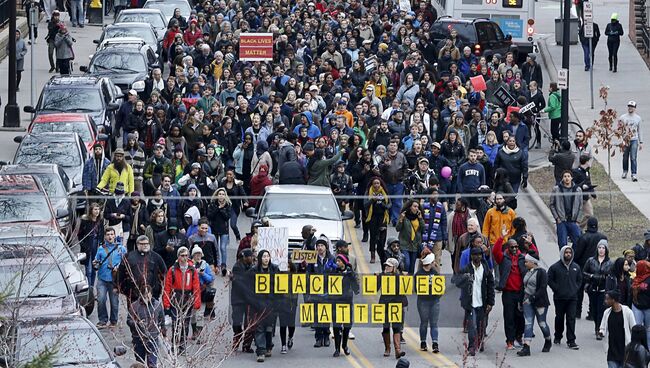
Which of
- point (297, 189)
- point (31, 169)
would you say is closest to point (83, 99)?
point (31, 169)

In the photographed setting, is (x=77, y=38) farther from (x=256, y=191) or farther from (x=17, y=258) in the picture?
(x=17, y=258)

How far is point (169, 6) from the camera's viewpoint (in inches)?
2106

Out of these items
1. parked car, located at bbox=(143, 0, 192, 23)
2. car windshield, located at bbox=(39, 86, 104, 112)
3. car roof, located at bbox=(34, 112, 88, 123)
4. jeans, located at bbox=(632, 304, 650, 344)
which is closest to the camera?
jeans, located at bbox=(632, 304, 650, 344)

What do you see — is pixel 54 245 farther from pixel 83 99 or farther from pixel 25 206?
pixel 83 99

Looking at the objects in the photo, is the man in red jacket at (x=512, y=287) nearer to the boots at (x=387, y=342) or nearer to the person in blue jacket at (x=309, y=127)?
the boots at (x=387, y=342)

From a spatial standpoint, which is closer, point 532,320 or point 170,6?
point 532,320

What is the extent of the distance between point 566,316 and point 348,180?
7133 millimetres

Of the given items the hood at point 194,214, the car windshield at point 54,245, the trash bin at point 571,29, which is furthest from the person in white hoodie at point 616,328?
the trash bin at point 571,29

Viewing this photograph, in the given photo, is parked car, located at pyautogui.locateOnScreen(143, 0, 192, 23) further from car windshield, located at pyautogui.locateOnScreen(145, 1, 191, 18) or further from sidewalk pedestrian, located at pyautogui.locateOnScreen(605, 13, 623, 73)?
sidewalk pedestrian, located at pyautogui.locateOnScreen(605, 13, 623, 73)

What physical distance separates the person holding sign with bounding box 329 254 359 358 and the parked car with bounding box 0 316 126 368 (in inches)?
168

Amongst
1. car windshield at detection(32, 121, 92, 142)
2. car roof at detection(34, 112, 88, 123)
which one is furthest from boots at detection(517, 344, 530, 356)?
car roof at detection(34, 112, 88, 123)

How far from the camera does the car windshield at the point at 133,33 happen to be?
4596cm

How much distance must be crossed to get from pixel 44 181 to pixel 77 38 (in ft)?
88.5

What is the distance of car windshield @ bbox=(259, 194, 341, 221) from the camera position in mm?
27781
